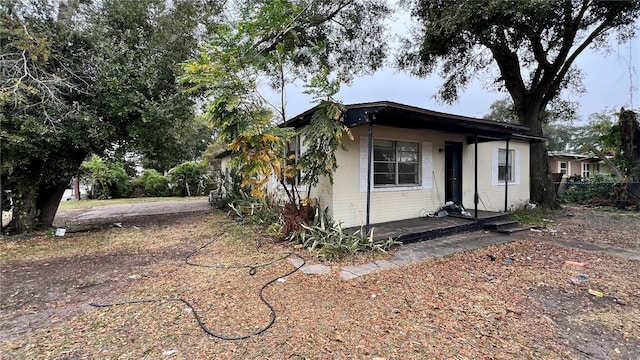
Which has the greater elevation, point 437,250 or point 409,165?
point 409,165

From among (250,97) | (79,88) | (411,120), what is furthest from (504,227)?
(79,88)

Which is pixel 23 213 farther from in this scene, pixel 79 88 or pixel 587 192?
pixel 587 192

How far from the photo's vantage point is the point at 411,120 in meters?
5.88

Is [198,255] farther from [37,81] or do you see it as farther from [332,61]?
[332,61]

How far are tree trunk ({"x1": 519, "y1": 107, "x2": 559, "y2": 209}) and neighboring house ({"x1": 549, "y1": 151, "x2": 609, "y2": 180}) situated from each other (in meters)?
10.8

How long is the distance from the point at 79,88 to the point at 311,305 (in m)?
7.17

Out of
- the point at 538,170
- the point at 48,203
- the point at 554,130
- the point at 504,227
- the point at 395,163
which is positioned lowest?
the point at 504,227

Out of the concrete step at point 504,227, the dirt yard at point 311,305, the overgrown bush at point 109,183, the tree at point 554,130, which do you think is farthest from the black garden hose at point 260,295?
the tree at point 554,130

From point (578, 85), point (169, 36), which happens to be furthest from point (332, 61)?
point (578, 85)

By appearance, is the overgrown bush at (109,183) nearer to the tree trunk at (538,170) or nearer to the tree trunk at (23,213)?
the tree trunk at (23,213)

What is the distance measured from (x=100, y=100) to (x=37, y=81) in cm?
110

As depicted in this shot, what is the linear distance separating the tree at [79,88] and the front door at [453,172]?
7.32m

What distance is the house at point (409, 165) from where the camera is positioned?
19.4 ft

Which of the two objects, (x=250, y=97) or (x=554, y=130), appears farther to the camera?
(x=554, y=130)
